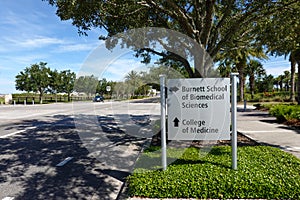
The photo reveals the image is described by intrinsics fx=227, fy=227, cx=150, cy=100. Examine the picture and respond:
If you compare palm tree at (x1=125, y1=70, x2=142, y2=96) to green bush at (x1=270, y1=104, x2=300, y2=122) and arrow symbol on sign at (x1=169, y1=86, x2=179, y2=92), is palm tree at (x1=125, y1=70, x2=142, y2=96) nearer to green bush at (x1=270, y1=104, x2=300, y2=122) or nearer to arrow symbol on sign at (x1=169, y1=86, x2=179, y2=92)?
green bush at (x1=270, y1=104, x2=300, y2=122)

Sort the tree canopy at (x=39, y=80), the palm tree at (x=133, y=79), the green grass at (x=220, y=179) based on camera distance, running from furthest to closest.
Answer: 1. the tree canopy at (x=39, y=80)
2. the palm tree at (x=133, y=79)
3. the green grass at (x=220, y=179)

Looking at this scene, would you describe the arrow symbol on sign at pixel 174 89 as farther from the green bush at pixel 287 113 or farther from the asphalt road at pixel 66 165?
the green bush at pixel 287 113

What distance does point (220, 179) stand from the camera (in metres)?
3.73

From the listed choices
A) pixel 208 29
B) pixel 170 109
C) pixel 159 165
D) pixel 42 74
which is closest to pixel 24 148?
pixel 159 165

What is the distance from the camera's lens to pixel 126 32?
8.38m

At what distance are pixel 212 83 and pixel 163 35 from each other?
16.3 feet

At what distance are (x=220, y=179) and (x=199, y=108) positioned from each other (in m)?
1.37

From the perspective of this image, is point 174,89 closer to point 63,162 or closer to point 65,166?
point 65,166

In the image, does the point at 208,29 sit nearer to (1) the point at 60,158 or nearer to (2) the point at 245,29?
(2) the point at 245,29

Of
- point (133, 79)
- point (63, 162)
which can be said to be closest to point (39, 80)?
point (133, 79)

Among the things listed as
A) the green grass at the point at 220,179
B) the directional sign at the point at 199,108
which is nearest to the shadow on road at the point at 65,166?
the green grass at the point at 220,179

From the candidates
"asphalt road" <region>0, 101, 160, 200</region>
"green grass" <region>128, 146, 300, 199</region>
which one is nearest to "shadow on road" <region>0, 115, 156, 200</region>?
"asphalt road" <region>0, 101, 160, 200</region>

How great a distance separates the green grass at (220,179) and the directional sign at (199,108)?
63 cm

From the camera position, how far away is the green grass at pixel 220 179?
352 cm
